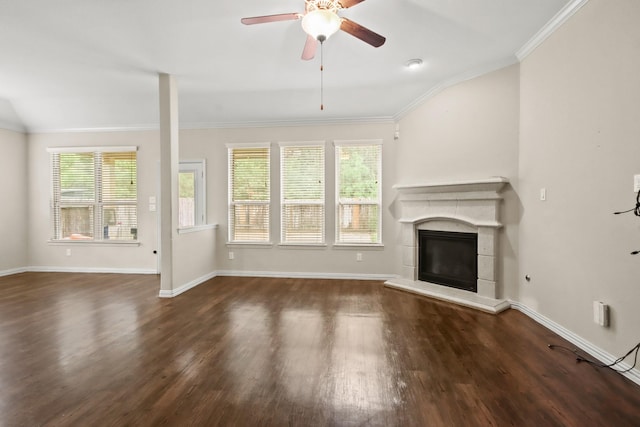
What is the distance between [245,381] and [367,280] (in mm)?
3162

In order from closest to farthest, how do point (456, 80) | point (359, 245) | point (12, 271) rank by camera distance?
point (456, 80) → point (359, 245) → point (12, 271)

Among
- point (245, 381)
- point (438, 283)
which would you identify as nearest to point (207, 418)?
point (245, 381)

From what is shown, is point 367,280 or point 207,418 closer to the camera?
point 207,418

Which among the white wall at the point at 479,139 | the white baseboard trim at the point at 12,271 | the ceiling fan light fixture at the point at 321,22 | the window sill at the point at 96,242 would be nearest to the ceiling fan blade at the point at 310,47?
the ceiling fan light fixture at the point at 321,22

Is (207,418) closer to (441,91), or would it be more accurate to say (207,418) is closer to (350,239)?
(350,239)

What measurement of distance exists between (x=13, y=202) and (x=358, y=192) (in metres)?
6.30

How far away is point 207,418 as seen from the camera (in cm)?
161

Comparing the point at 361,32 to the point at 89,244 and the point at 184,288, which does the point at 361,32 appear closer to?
the point at 184,288

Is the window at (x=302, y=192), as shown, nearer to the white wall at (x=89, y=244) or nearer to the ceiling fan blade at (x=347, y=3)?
the white wall at (x=89, y=244)

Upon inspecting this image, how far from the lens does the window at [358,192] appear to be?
4.96 metres

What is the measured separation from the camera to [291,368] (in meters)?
2.13

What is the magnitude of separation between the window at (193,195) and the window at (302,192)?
1.49 metres

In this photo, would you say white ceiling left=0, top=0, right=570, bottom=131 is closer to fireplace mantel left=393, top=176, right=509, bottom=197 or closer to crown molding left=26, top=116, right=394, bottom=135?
crown molding left=26, top=116, right=394, bottom=135

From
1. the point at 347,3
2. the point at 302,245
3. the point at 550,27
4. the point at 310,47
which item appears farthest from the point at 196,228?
the point at 550,27
